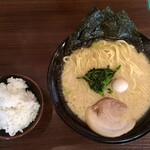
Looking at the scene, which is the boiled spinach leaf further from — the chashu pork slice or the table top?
the table top

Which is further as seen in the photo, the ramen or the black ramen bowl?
the ramen

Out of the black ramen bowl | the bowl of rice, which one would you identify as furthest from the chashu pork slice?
the bowl of rice

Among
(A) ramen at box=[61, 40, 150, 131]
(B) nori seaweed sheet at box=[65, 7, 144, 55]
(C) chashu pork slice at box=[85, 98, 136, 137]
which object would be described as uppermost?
(B) nori seaweed sheet at box=[65, 7, 144, 55]

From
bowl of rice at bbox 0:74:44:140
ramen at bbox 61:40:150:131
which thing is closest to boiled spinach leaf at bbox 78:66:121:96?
ramen at bbox 61:40:150:131

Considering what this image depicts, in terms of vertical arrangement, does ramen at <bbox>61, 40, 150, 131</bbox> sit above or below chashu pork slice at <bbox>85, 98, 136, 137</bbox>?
above

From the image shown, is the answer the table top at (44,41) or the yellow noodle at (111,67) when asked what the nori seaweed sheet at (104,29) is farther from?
Result: the table top at (44,41)

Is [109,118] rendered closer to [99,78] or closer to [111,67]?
[99,78]

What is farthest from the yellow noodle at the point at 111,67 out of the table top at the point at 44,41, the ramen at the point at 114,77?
the table top at the point at 44,41

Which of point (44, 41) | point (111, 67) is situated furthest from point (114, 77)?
point (44, 41)
